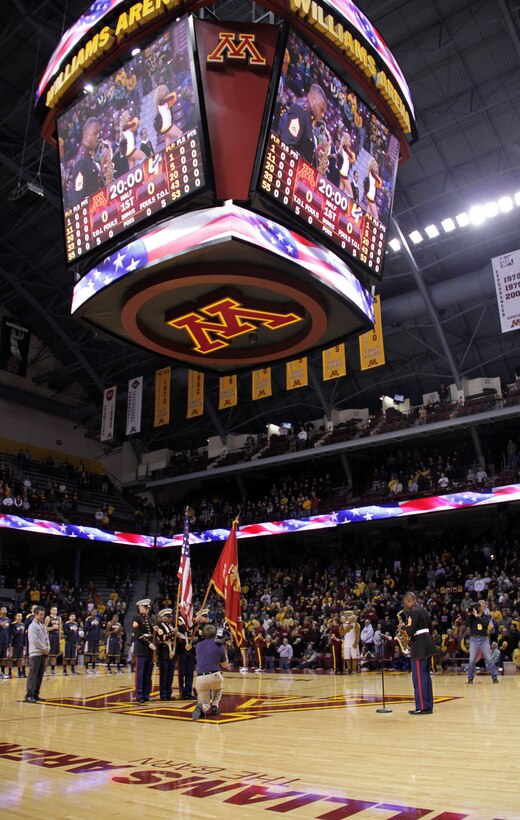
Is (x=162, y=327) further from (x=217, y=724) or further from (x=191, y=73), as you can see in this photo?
(x=217, y=724)

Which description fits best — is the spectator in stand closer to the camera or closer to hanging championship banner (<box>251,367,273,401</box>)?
the camera

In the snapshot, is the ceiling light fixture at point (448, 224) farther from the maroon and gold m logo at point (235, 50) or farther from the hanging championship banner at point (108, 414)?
Answer: the hanging championship banner at point (108, 414)

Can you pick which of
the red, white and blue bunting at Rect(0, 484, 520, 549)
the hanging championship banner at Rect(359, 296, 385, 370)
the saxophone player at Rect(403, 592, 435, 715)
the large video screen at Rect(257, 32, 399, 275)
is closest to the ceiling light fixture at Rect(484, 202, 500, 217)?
the hanging championship banner at Rect(359, 296, 385, 370)

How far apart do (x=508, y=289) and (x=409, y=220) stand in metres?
6.04

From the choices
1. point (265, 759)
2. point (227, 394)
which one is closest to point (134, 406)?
point (227, 394)

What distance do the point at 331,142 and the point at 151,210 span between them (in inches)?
133

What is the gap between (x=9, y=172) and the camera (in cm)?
2925

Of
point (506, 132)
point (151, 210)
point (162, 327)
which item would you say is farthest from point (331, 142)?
point (506, 132)

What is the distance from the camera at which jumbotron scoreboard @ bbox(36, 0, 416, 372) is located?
35.7 ft

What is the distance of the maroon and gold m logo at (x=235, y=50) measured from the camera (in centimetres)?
1099

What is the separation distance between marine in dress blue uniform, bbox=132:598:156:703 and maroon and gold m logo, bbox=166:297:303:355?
17.2ft

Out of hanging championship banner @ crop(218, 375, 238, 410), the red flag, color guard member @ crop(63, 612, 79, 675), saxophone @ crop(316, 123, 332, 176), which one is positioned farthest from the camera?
→ hanging championship banner @ crop(218, 375, 238, 410)

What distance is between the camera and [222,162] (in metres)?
10.8

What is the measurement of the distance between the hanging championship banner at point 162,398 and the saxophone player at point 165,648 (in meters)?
21.7
